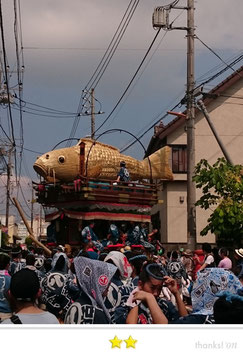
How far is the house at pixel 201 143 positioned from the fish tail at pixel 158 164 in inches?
393

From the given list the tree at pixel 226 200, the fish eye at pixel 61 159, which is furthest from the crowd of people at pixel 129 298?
the tree at pixel 226 200

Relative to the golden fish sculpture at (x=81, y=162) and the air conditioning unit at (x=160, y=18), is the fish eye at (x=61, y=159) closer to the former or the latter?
the golden fish sculpture at (x=81, y=162)

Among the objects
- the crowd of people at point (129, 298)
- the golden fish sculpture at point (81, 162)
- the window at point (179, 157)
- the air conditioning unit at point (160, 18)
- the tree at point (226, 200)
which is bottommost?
the crowd of people at point (129, 298)

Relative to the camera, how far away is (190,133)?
18.0 meters

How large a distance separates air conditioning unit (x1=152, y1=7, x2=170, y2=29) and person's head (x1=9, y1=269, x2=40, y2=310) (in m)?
16.3

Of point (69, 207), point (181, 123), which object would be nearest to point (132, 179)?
point (69, 207)

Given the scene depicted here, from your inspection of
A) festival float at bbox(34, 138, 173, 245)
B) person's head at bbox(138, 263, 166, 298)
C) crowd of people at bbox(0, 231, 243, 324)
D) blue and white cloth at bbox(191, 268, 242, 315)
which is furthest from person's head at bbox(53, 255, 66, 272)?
festival float at bbox(34, 138, 173, 245)

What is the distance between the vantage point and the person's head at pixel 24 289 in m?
4.06

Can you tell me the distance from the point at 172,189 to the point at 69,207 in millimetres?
13075

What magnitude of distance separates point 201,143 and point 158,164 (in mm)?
10929

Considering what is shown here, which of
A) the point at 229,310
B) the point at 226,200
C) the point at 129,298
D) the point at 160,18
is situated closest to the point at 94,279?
the point at 129,298

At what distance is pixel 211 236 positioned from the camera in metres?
28.1

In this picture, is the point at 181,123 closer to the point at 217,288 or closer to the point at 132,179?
the point at 132,179

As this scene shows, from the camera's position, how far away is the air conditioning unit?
19500mm
